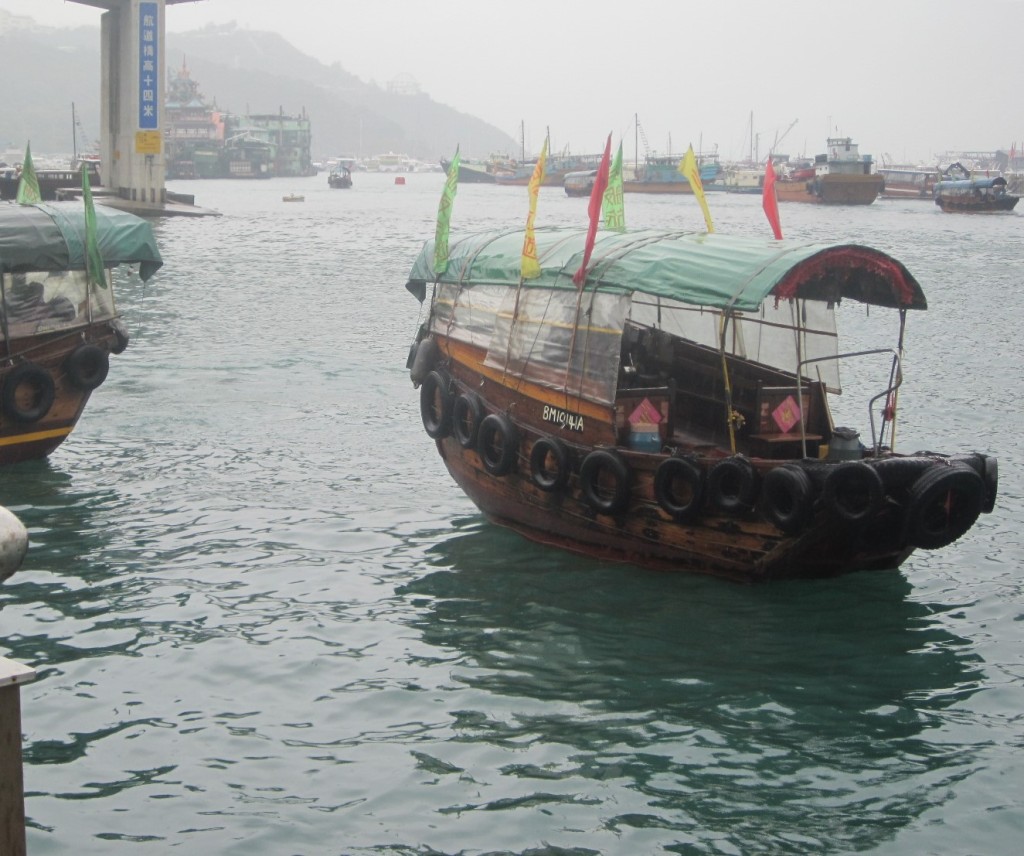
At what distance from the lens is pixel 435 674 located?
8.97m

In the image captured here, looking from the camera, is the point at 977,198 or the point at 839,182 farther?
the point at 839,182

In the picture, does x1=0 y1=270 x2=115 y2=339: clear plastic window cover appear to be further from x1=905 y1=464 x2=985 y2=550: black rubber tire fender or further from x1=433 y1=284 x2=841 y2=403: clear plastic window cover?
x1=905 y1=464 x2=985 y2=550: black rubber tire fender

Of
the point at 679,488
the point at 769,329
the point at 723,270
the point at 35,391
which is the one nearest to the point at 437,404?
the point at 769,329

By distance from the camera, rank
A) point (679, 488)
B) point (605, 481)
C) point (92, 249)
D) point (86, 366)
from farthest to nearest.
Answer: point (86, 366)
point (92, 249)
point (605, 481)
point (679, 488)

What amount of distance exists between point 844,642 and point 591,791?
3.13m

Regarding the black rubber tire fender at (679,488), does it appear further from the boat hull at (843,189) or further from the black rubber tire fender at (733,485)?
the boat hull at (843,189)

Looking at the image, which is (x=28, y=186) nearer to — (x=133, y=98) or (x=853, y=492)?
(x=853, y=492)

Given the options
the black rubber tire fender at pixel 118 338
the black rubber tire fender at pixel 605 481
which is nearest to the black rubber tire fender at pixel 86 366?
the black rubber tire fender at pixel 118 338

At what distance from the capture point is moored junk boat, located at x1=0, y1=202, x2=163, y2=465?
1330 cm

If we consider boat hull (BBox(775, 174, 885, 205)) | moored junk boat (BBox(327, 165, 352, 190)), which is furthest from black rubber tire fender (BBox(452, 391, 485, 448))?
moored junk boat (BBox(327, 165, 352, 190))

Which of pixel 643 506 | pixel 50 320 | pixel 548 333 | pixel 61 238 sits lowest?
pixel 643 506

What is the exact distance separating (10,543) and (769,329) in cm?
928

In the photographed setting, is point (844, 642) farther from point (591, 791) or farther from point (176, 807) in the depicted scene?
point (176, 807)

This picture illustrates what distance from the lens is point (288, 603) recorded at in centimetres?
1034
